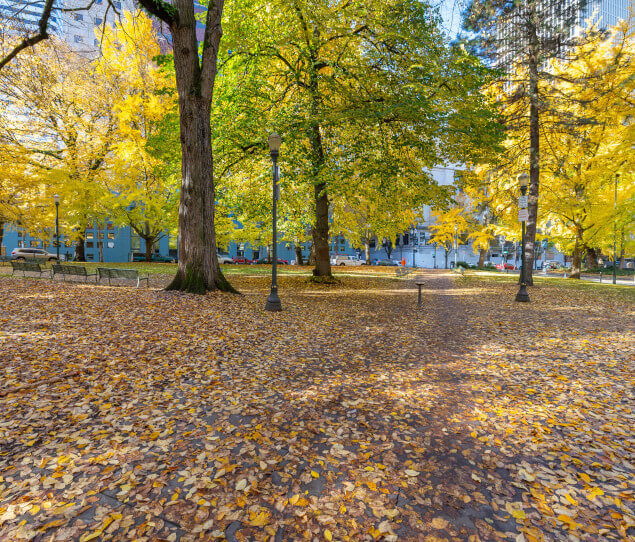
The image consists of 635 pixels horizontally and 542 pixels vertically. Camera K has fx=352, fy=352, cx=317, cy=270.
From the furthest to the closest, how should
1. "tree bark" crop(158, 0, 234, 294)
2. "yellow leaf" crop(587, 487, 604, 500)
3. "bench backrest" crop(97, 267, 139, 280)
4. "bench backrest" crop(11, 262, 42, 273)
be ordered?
"bench backrest" crop(11, 262, 42, 273), "bench backrest" crop(97, 267, 139, 280), "tree bark" crop(158, 0, 234, 294), "yellow leaf" crop(587, 487, 604, 500)

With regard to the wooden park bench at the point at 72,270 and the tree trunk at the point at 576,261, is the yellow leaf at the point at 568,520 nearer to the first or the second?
the wooden park bench at the point at 72,270

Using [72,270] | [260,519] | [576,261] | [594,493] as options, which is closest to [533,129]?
[576,261]

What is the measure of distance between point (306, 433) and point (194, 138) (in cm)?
1018

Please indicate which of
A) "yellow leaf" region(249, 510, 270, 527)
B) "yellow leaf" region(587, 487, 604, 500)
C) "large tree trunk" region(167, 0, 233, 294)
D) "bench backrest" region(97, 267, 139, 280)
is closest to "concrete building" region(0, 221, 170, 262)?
"bench backrest" region(97, 267, 139, 280)

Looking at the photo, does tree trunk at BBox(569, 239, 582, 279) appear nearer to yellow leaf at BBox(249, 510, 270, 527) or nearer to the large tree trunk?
the large tree trunk

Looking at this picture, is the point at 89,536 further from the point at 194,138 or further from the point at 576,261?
the point at 576,261

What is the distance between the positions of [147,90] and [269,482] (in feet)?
92.6

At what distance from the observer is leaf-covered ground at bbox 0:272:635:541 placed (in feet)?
8.57

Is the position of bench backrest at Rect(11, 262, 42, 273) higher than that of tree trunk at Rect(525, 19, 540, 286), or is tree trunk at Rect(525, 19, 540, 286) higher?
tree trunk at Rect(525, 19, 540, 286)

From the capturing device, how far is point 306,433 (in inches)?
151

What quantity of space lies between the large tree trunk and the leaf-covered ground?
→ 364 centimetres

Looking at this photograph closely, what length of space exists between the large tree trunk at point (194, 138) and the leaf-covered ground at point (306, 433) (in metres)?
3.64

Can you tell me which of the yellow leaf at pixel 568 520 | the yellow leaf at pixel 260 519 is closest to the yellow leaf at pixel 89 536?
the yellow leaf at pixel 260 519

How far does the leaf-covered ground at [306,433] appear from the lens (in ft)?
8.57
